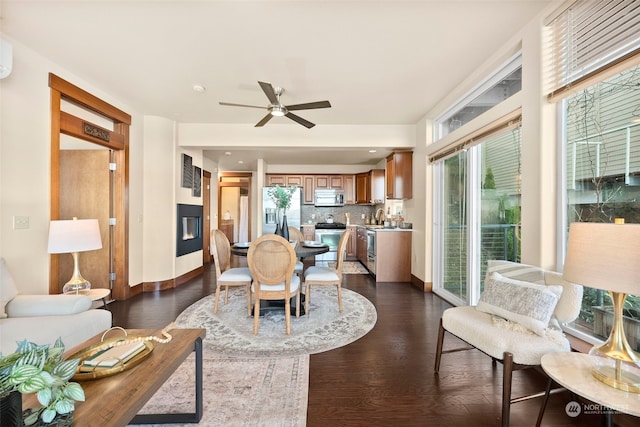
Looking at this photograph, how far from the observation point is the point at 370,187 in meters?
6.52

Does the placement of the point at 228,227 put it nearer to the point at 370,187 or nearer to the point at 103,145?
the point at 370,187

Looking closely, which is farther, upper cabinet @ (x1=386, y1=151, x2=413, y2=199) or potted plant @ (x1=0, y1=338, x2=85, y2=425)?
upper cabinet @ (x1=386, y1=151, x2=413, y2=199)

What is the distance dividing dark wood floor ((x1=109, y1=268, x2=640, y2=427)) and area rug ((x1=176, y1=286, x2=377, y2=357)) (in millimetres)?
169

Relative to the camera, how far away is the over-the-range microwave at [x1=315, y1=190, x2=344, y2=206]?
702 centimetres

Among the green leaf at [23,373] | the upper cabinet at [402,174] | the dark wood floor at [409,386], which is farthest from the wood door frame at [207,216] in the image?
the green leaf at [23,373]

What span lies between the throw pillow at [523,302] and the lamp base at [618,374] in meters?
0.32

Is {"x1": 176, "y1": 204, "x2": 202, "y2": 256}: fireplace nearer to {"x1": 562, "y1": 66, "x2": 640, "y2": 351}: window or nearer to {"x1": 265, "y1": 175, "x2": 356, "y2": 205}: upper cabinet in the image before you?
→ {"x1": 265, "y1": 175, "x2": 356, "y2": 205}: upper cabinet

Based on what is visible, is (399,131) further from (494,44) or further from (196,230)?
(196,230)

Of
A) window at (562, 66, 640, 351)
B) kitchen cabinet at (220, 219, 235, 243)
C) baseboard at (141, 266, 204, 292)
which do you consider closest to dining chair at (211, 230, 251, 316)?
baseboard at (141, 266, 204, 292)

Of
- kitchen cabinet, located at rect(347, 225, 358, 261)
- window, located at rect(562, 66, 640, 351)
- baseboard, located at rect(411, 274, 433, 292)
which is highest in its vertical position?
window, located at rect(562, 66, 640, 351)

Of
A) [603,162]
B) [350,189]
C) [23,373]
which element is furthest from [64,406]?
[350,189]

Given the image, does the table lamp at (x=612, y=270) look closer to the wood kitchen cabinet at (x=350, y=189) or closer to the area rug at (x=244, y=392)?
the area rug at (x=244, y=392)

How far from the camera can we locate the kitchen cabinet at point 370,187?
630cm

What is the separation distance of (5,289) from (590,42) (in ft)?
13.9
